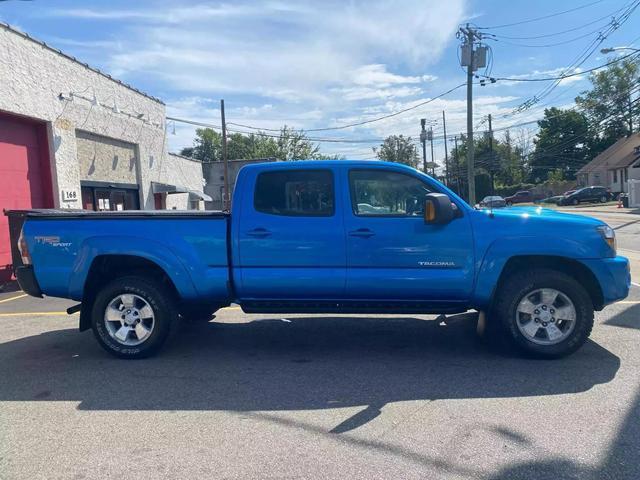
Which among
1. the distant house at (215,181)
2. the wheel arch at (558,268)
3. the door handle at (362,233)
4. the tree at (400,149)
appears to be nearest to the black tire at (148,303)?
the door handle at (362,233)

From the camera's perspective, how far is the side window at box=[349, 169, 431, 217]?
17.4 feet

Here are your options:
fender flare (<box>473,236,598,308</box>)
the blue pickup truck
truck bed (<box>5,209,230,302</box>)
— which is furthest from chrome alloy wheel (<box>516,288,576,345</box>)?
truck bed (<box>5,209,230,302</box>)

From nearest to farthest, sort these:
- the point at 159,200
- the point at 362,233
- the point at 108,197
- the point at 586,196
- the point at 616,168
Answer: the point at 362,233
the point at 108,197
the point at 159,200
the point at 586,196
the point at 616,168

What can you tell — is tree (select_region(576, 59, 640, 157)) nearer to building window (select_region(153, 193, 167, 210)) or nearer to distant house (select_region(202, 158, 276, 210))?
distant house (select_region(202, 158, 276, 210))

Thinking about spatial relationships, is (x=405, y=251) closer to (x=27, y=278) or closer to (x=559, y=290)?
(x=559, y=290)

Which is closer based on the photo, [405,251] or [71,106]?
[405,251]

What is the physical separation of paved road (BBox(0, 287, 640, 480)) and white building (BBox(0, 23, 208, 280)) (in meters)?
8.11

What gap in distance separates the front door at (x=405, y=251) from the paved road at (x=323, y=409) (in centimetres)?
74

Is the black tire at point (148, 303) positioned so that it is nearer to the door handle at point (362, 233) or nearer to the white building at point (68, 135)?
the door handle at point (362, 233)

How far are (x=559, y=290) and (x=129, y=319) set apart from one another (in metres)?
4.43

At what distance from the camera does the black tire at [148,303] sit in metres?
5.44

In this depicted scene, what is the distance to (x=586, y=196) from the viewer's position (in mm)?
47531

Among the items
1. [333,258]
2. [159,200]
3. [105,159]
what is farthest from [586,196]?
[333,258]

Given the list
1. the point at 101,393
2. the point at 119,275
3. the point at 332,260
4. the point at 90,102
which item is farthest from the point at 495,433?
the point at 90,102
